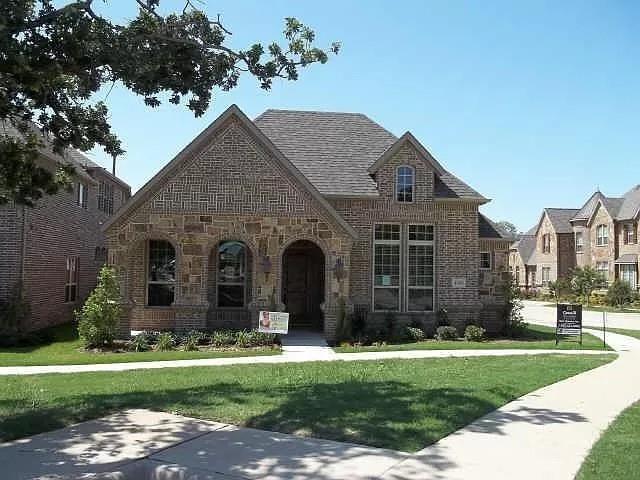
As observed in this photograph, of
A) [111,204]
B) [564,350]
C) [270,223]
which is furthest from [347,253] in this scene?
[111,204]

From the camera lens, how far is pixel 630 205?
44.9 m

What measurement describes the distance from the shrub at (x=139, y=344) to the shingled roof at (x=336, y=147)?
24.3 ft

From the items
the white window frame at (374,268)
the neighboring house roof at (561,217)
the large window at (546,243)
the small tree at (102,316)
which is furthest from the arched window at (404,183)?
the large window at (546,243)

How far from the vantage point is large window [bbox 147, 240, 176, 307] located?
18.5 m

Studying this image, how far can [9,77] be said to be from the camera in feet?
24.0

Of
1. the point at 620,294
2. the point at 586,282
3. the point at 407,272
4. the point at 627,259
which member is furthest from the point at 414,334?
the point at 627,259

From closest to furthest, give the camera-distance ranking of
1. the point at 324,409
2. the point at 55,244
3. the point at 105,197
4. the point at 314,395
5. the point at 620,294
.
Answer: the point at 324,409 → the point at 314,395 → the point at 55,244 → the point at 105,197 → the point at 620,294

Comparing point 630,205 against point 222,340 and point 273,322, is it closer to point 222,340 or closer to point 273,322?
point 273,322

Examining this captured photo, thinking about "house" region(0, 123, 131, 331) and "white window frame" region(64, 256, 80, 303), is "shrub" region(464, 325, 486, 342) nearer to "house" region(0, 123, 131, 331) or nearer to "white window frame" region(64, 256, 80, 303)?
"house" region(0, 123, 131, 331)

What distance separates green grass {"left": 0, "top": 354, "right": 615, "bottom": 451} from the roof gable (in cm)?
587

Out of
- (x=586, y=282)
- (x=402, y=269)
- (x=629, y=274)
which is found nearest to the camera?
(x=402, y=269)

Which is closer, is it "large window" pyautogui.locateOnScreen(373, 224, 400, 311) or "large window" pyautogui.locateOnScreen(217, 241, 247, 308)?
"large window" pyautogui.locateOnScreen(217, 241, 247, 308)

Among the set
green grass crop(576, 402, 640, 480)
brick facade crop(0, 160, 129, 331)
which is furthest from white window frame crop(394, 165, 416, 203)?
green grass crop(576, 402, 640, 480)

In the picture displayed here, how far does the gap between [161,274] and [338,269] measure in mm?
5733
